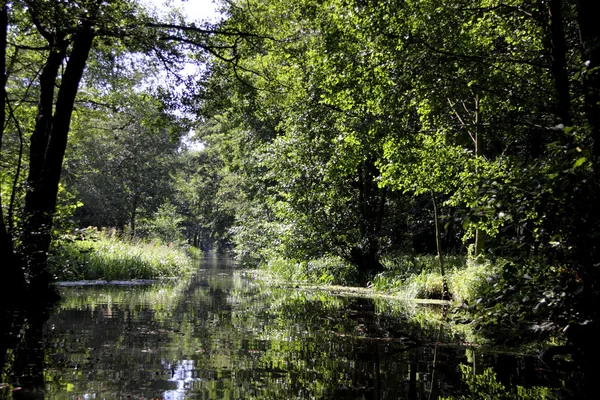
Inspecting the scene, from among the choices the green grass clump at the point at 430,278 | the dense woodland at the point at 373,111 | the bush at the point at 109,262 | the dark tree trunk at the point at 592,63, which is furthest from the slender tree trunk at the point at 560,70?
the bush at the point at 109,262

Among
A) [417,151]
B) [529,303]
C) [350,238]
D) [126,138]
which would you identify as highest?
[126,138]

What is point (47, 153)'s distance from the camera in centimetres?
871

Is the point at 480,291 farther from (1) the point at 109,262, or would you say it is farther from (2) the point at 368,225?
(1) the point at 109,262

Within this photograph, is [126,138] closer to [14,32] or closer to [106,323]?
[14,32]

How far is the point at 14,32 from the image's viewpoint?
1127 centimetres

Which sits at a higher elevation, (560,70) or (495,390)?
(560,70)

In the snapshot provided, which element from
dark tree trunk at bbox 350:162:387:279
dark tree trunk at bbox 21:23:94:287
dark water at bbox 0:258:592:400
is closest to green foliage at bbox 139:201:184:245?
dark tree trunk at bbox 350:162:387:279

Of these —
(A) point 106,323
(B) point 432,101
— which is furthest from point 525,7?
(A) point 106,323

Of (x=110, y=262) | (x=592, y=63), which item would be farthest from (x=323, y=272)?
(x=592, y=63)

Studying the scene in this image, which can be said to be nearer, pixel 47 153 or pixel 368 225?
pixel 47 153

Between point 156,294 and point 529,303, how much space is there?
8.45 meters

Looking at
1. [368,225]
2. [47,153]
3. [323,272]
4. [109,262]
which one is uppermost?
[47,153]

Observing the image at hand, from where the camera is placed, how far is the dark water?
3594 millimetres

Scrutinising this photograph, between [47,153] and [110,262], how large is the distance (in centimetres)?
614
